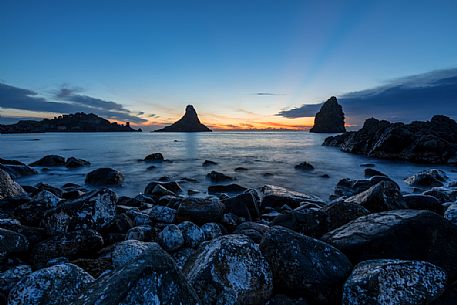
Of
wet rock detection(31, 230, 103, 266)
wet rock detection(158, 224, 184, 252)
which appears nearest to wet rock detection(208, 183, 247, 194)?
wet rock detection(158, 224, 184, 252)

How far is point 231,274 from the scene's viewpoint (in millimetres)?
3016

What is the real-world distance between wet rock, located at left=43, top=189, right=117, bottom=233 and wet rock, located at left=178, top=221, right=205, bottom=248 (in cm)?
170

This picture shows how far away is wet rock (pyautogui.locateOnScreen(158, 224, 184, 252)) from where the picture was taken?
4.51 metres

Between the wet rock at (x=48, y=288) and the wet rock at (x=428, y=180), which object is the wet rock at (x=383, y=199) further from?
the wet rock at (x=428, y=180)

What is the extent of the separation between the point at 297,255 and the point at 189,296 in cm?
157

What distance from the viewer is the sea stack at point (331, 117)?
486 ft

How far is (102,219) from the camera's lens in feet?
17.8

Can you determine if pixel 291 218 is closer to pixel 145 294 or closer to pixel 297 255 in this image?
pixel 297 255

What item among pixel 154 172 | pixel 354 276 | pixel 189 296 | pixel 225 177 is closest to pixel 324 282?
pixel 354 276

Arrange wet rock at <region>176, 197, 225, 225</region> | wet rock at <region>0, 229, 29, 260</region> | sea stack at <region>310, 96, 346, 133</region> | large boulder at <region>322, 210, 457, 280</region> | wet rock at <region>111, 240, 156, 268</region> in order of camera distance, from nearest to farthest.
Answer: large boulder at <region>322, 210, 457, 280</region> → wet rock at <region>111, 240, 156, 268</region> → wet rock at <region>0, 229, 29, 260</region> → wet rock at <region>176, 197, 225, 225</region> → sea stack at <region>310, 96, 346, 133</region>

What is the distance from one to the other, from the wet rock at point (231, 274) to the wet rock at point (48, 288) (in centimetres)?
125

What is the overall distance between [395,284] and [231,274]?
1721 millimetres

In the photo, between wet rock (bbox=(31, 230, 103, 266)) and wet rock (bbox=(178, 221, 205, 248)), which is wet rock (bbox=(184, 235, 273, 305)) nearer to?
wet rock (bbox=(178, 221, 205, 248))

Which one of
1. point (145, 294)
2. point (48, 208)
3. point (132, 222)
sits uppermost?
point (145, 294)
